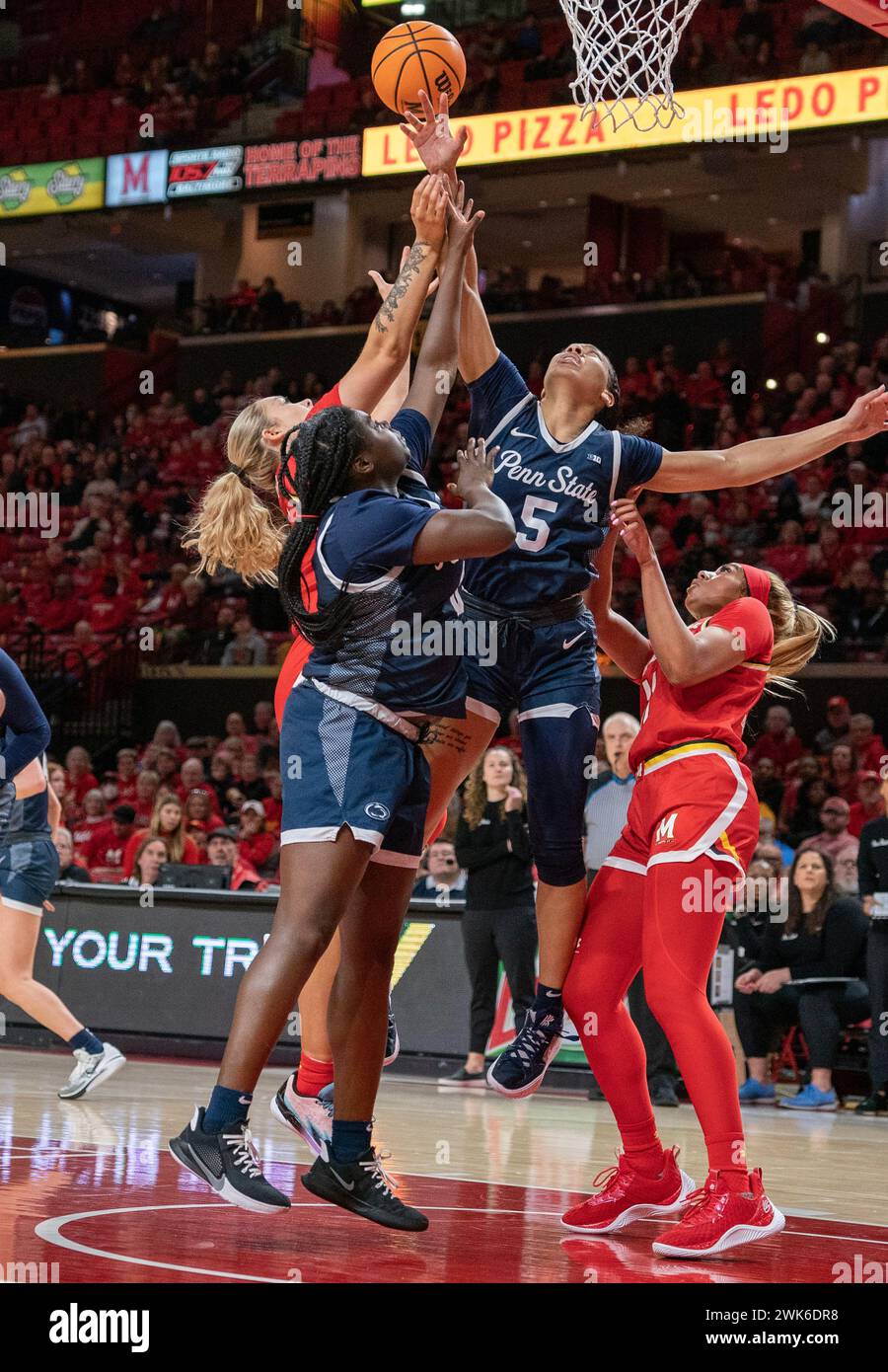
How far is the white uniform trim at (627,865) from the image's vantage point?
16.9 feet

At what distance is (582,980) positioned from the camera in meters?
5.11

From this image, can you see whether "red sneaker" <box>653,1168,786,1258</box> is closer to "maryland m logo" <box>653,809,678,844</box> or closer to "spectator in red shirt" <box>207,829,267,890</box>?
"maryland m logo" <box>653,809,678,844</box>

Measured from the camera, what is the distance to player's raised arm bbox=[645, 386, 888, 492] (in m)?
5.20

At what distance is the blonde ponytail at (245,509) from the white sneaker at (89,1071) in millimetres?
4082

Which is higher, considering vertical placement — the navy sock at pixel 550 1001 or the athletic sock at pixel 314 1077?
the navy sock at pixel 550 1001

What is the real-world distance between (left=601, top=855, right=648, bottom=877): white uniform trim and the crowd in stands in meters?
10.3

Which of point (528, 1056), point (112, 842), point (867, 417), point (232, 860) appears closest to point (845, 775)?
point (232, 860)

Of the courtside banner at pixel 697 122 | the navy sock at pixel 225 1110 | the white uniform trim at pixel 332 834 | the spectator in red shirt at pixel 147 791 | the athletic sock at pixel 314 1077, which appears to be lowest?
the athletic sock at pixel 314 1077

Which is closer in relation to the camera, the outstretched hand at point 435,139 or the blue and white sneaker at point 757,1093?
the outstretched hand at point 435,139

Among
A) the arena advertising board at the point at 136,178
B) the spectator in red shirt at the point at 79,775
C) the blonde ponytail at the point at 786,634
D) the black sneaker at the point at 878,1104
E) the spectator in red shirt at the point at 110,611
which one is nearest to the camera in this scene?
the blonde ponytail at the point at 786,634

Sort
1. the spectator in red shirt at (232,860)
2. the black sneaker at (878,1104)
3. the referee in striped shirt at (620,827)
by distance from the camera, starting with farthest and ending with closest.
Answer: the spectator in red shirt at (232,860) < the black sneaker at (878,1104) < the referee in striped shirt at (620,827)

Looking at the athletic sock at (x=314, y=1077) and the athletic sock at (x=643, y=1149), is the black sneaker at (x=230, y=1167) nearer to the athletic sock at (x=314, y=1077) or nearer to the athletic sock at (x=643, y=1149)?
the athletic sock at (x=314, y=1077)

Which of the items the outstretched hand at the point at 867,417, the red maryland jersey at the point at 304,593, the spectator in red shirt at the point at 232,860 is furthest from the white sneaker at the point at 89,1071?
the outstretched hand at the point at 867,417
